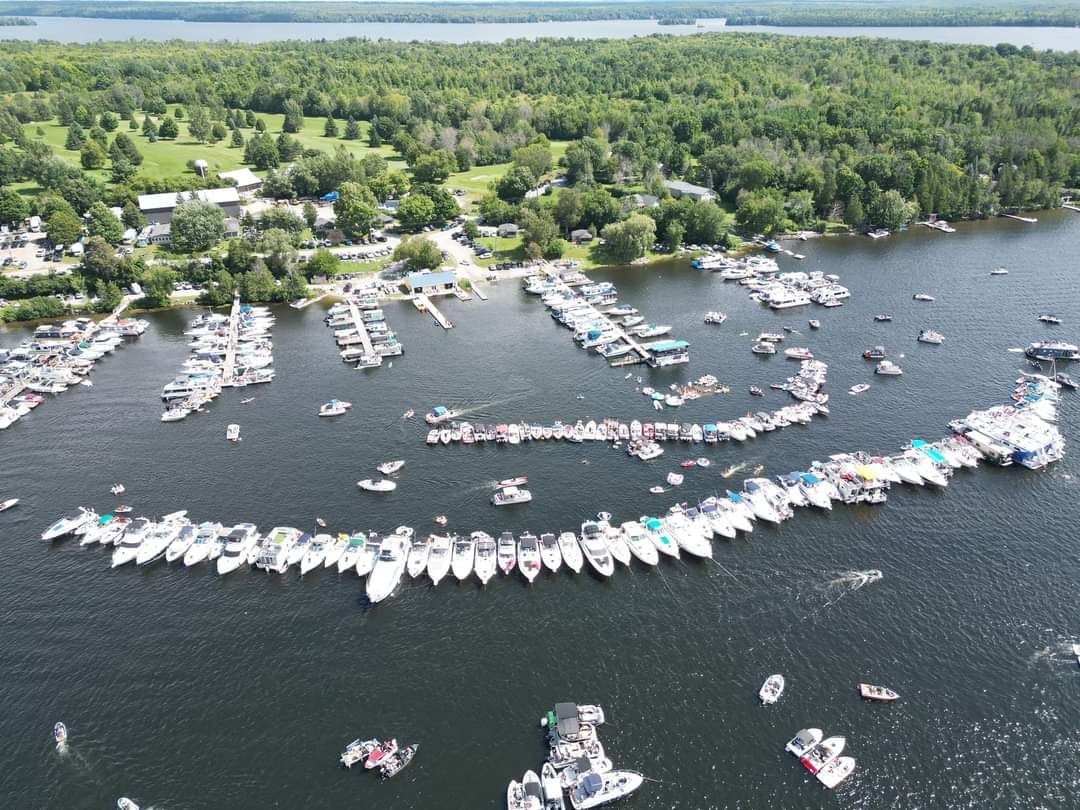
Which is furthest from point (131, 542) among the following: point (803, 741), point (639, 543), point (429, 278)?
point (429, 278)

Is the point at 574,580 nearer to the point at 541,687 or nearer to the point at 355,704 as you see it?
the point at 541,687

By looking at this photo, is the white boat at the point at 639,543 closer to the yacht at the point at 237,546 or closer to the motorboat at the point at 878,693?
the motorboat at the point at 878,693

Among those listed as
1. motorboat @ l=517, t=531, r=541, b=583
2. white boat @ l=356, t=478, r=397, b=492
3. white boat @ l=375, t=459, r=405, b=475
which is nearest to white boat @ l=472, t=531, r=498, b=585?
motorboat @ l=517, t=531, r=541, b=583

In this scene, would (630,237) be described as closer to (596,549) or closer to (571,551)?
(596,549)

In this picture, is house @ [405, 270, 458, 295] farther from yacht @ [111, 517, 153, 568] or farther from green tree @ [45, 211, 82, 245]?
green tree @ [45, 211, 82, 245]

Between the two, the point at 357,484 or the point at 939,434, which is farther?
the point at 939,434

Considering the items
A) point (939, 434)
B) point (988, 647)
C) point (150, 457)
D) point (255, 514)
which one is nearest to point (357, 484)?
point (255, 514)

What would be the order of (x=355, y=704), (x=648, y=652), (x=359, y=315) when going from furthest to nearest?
(x=359, y=315) < (x=648, y=652) < (x=355, y=704)
